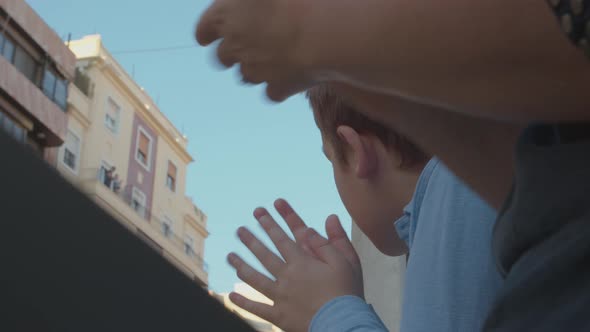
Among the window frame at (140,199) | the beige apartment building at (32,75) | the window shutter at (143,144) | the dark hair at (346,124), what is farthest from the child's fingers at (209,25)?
the window shutter at (143,144)

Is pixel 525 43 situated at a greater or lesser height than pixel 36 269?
greater

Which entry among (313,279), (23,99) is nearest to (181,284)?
(313,279)

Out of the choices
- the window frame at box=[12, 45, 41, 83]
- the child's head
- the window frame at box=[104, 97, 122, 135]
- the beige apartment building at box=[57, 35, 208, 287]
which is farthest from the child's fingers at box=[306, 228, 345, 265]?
the window frame at box=[104, 97, 122, 135]

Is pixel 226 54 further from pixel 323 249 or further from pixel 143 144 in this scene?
pixel 143 144

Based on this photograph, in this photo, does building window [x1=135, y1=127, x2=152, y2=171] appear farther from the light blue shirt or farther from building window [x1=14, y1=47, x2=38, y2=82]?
the light blue shirt

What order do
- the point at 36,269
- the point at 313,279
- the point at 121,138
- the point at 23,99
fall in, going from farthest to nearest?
the point at 121,138, the point at 23,99, the point at 313,279, the point at 36,269

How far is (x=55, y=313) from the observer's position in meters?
0.33

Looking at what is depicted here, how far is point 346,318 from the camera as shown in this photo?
0.79 m

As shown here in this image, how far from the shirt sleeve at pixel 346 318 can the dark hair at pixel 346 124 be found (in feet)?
1.07

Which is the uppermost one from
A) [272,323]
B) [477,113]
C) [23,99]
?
[23,99]

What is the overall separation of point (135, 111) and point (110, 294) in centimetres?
2303

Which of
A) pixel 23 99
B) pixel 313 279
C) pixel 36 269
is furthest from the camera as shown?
pixel 23 99

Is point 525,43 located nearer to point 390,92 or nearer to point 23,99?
point 390,92

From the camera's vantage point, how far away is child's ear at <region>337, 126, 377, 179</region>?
45.6 inches
